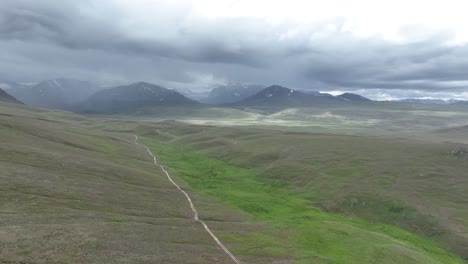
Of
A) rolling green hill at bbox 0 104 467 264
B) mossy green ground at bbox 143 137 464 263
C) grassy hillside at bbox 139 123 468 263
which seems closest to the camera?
rolling green hill at bbox 0 104 467 264

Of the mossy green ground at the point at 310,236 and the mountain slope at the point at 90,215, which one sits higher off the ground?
the mountain slope at the point at 90,215

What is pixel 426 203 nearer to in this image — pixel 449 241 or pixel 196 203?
pixel 449 241

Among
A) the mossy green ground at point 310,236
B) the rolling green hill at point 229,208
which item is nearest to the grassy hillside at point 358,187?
the rolling green hill at point 229,208

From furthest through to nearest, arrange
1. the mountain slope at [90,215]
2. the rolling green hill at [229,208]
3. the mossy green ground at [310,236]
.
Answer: the mossy green ground at [310,236]
the rolling green hill at [229,208]
the mountain slope at [90,215]

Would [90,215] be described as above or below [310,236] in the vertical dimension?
above

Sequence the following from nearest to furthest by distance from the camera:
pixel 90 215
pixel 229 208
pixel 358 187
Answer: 1. pixel 90 215
2. pixel 229 208
3. pixel 358 187

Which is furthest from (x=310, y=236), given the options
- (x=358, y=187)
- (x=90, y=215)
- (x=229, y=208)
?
(x=358, y=187)

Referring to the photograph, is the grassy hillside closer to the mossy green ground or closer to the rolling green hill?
the rolling green hill

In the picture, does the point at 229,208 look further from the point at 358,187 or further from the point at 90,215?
the point at 358,187

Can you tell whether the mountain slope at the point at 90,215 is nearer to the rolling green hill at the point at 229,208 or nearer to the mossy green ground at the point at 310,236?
the rolling green hill at the point at 229,208

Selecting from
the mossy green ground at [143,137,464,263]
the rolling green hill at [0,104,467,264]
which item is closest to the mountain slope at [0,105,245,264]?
the rolling green hill at [0,104,467,264]
